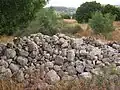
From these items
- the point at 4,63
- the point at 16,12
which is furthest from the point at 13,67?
the point at 16,12

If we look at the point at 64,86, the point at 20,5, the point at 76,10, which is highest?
the point at 20,5

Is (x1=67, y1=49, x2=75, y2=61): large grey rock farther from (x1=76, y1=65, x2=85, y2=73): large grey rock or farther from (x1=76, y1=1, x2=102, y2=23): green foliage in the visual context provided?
(x1=76, y1=1, x2=102, y2=23): green foliage

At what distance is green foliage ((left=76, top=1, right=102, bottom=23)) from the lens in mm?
38750

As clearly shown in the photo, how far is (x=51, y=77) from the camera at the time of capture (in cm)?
1188

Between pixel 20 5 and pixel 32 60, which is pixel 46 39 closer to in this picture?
pixel 32 60

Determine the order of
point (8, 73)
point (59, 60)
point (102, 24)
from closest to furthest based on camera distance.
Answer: point (8, 73) → point (59, 60) → point (102, 24)

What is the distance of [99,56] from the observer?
45.3 ft

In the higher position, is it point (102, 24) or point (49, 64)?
point (49, 64)

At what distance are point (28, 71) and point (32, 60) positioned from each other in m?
0.97

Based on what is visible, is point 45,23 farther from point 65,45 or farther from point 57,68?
point 57,68

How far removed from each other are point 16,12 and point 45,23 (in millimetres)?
14167

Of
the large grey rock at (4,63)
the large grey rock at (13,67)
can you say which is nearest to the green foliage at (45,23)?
the large grey rock at (4,63)

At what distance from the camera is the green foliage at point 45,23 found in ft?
80.2

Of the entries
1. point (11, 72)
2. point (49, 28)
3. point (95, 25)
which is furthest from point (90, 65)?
point (95, 25)
